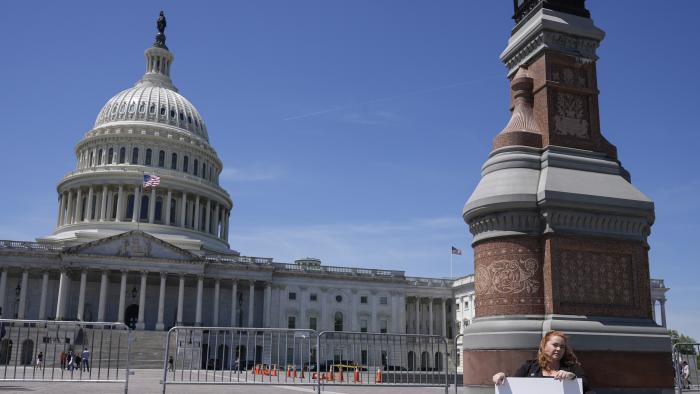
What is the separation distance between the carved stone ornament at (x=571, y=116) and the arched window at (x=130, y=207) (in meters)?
80.6

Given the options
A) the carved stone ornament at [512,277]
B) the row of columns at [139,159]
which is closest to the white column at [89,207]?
the row of columns at [139,159]

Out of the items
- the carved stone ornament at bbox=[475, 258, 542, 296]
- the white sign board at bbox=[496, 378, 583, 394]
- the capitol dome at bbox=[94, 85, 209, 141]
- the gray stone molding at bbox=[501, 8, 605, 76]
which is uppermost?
the capitol dome at bbox=[94, 85, 209, 141]

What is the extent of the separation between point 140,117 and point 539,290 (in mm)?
92567

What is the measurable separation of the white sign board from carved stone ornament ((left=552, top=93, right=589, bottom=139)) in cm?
1374

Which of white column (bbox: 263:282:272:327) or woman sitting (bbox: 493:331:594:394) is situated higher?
white column (bbox: 263:282:272:327)

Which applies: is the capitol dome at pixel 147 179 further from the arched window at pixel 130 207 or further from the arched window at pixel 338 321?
the arched window at pixel 338 321

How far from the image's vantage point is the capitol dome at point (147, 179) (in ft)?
298

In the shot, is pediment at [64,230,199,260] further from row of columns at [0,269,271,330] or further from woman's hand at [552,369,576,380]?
woman's hand at [552,369,576,380]

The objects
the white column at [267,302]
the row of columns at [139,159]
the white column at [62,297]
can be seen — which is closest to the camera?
the white column at [62,297]

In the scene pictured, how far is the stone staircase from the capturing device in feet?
200

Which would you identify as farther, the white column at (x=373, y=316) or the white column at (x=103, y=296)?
the white column at (x=373, y=316)

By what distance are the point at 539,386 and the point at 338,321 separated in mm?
84310

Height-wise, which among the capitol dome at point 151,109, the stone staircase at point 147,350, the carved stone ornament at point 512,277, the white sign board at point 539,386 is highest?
the capitol dome at point 151,109

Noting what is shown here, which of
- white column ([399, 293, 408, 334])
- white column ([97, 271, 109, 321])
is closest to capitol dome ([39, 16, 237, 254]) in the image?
white column ([97, 271, 109, 321])
